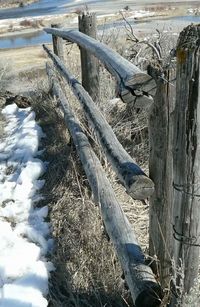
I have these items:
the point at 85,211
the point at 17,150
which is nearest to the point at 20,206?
the point at 85,211

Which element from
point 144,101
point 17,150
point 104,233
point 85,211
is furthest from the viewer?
point 17,150

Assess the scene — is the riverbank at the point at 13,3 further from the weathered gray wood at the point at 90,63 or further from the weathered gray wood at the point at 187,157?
the weathered gray wood at the point at 187,157

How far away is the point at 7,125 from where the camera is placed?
7.59m

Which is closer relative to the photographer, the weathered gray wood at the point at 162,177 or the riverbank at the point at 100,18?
the weathered gray wood at the point at 162,177

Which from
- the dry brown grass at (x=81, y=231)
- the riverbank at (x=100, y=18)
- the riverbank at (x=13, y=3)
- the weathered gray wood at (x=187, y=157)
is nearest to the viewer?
the weathered gray wood at (x=187, y=157)

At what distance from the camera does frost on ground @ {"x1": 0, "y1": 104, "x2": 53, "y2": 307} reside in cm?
333

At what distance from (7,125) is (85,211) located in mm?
3797

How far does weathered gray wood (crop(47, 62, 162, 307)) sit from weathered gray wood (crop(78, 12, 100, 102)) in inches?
60.4

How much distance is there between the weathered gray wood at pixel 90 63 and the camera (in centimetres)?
553

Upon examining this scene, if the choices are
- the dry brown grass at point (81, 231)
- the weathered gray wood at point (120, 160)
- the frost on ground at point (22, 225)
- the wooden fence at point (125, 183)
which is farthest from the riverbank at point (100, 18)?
the wooden fence at point (125, 183)

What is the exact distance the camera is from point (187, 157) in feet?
7.02

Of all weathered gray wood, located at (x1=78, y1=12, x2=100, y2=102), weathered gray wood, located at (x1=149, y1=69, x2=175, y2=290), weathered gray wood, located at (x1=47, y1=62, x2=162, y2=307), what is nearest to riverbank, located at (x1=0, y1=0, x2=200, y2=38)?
weathered gray wood, located at (x1=78, y1=12, x2=100, y2=102)

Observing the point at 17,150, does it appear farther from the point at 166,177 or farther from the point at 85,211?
the point at 166,177

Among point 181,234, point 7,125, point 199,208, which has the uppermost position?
point 199,208
